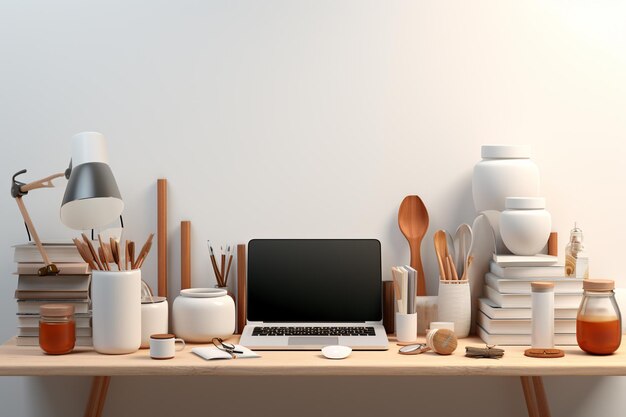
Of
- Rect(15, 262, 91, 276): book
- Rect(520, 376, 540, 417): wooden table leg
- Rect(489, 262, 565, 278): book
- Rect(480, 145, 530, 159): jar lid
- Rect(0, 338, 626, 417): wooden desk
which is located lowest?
Rect(520, 376, 540, 417): wooden table leg

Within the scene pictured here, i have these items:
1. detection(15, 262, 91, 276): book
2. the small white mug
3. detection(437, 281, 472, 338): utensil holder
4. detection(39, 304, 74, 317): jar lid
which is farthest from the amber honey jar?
Answer: detection(437, 281, 472, 338): utensil holder

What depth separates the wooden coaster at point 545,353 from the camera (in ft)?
6.00

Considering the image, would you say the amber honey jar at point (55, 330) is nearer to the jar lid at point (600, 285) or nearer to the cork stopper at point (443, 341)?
the cork stopper at point (443, 341)

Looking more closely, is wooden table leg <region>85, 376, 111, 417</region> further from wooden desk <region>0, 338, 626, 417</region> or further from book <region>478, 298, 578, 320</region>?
book <region>478, 298, 578, 320</region>

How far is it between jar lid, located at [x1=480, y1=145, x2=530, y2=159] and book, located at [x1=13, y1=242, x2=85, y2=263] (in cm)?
109

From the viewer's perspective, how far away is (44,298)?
1.96m

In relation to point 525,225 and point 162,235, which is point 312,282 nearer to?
point 162,235

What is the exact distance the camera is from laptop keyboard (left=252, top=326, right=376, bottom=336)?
2012 mm

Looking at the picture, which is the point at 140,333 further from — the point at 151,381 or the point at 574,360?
the point at 574,360

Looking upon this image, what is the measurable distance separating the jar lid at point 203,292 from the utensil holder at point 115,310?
0.17 meters

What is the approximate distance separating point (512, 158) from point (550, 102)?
22 cm

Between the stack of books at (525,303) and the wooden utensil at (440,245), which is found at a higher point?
the wooden utensil at (440,245)

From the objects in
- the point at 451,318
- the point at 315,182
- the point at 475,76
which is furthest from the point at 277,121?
the point at 451,318

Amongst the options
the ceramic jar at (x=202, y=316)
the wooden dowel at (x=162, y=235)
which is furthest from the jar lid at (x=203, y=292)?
the wooden dowel at (x=162, y=235)
